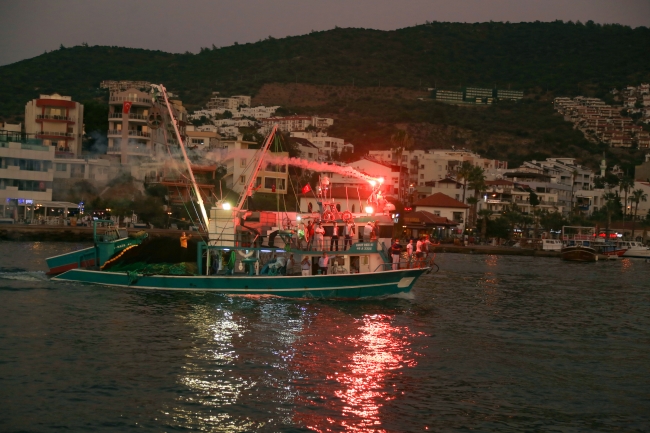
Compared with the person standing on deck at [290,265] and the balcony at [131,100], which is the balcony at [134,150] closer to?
the balcony at [131,100]

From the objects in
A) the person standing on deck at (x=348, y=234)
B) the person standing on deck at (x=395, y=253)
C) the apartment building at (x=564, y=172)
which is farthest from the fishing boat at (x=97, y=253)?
the apartment building at (x=564, y=172)

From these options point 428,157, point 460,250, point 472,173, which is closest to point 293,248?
point 460,250

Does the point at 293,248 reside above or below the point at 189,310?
above

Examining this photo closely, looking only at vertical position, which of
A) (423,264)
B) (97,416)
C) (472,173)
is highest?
(472,173)

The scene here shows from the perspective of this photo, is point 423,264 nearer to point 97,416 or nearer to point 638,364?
point 638,364

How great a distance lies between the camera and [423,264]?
37062 mm

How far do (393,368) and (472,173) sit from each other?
88.7 metres

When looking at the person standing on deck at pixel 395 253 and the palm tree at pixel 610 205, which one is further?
the palm tree at pixel 610 205

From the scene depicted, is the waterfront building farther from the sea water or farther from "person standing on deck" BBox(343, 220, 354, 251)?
"person standing on deck" BBox(343, 220, 354, 251)

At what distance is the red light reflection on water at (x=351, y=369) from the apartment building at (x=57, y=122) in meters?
72.6

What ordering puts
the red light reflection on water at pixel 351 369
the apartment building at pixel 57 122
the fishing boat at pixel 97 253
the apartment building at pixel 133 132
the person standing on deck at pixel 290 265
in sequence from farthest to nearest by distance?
the apartment building at pixel 57 122 < the apartment building at pixel 133 132 < the fishing boat at pixel 97 253 < the person standing on deck at pixel 290 265 < the red light reflection on water at pixel 351 369

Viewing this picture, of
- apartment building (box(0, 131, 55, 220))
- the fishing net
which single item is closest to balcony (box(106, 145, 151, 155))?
apartment building (box(0, 131, 55, 220))

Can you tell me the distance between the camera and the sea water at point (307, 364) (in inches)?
738

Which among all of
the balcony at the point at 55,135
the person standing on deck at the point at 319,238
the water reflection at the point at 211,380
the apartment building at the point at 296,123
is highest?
the apartment building at the point at 296,123
